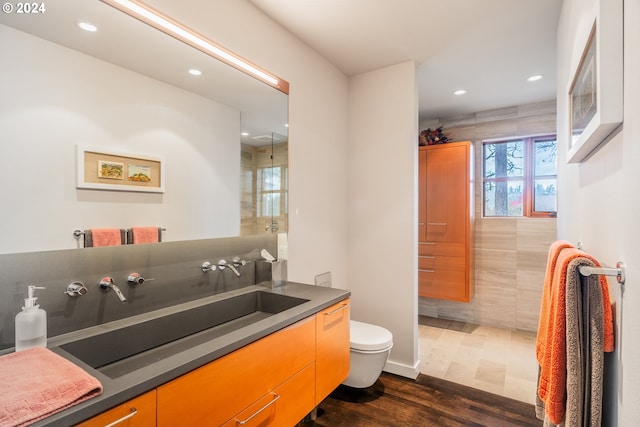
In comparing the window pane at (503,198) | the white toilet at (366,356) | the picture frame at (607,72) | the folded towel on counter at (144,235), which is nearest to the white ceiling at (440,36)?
the window pane at (503,198)

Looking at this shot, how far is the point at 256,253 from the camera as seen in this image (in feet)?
7.00

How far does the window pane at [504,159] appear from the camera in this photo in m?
3.83

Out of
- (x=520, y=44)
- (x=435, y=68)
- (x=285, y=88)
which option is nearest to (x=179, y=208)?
(x=285, y=88)

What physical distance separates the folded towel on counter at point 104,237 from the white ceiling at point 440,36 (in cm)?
155

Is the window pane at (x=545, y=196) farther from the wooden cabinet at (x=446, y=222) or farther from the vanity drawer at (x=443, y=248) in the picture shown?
the vanity drawer at (x=443, y=248)

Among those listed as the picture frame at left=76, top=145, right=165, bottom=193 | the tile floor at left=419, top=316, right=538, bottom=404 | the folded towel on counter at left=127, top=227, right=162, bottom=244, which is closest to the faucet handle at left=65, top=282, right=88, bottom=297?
the folded towel on counter at left=127, top=227, right=162, bottom=244

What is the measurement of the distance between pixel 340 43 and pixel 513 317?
3479mm

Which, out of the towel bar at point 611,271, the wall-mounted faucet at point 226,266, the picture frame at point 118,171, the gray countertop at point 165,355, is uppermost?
the picture frame at point 118,171

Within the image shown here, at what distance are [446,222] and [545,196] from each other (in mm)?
1134

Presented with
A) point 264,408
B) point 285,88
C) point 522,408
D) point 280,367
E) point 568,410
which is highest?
point 285,88

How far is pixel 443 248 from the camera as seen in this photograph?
381 cm

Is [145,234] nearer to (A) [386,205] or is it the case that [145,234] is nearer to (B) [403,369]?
(A) [386,205]

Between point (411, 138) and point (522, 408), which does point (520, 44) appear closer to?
point (411, 138)

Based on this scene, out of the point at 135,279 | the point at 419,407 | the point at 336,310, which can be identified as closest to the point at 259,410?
the point at 336,310
